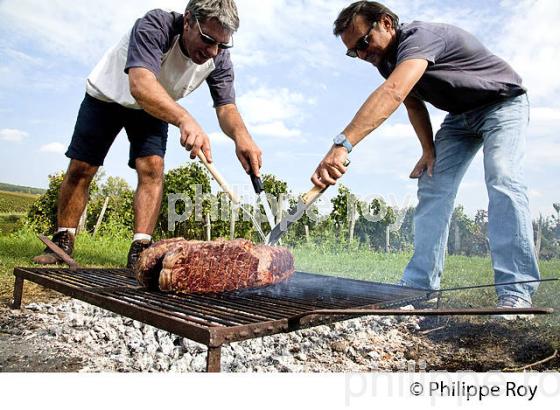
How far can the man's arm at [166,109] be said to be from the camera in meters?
2.32

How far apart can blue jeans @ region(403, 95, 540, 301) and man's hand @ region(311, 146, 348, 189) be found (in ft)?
2.96

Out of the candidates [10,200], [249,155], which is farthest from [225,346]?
[10,200]

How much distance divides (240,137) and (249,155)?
23 centimetres

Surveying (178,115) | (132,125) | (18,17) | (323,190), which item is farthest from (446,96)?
(18,17)

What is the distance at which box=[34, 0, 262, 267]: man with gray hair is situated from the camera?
106 inches

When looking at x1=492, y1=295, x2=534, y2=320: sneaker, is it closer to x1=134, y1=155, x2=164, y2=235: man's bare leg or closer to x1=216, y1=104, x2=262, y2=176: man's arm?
x1=216, y1=104, x2=262, y2=176: man's arm

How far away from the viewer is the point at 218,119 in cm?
325

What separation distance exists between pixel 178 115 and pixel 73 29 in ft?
2.53

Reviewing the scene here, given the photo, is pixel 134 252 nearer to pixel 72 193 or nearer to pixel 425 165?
pixel 72 193

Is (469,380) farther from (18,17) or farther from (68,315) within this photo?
(18,17)

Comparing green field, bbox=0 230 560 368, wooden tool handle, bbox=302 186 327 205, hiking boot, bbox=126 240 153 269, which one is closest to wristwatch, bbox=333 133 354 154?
wooden tool handle, bbox=302 186 327 205

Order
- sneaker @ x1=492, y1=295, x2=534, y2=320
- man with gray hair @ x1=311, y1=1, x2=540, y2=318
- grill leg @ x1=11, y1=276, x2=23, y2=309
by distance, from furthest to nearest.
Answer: grill leg @ x1=11, y1=276, x2=23, y2=309 → sneaker @ x1=492, y1=295, x2=534, y2=320 → man with gray hair @ x1=311, y1=1, x2=540, y2=318

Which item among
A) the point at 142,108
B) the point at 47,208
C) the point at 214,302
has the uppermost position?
the point at 142,108

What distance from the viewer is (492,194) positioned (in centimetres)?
242
